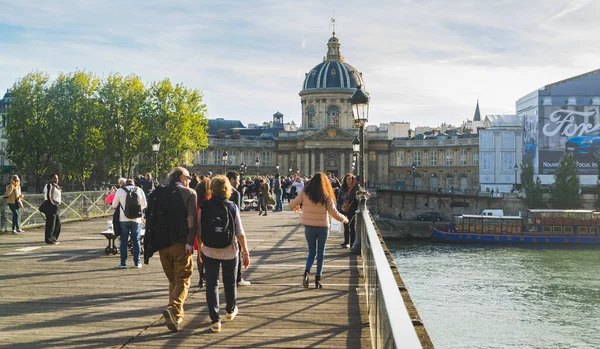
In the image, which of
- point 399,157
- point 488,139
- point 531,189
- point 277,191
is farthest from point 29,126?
point 399,157

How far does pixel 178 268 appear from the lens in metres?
8.73

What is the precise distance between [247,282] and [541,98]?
238ft

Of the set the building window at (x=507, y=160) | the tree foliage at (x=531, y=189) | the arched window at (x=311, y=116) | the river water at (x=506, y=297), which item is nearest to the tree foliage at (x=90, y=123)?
the river water at (x=506, y=297)

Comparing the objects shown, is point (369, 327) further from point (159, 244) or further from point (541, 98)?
point (541, 98)

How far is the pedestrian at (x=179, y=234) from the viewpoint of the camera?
8.64 m

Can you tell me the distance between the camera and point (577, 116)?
77562mm

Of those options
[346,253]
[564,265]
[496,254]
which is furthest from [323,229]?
[496,254]

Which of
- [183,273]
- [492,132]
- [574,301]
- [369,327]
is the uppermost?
[492,132]

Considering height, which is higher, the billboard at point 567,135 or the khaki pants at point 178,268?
the billboard at point 567,135

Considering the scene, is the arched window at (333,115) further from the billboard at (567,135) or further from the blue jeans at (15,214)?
the blue jeans at (15,214)

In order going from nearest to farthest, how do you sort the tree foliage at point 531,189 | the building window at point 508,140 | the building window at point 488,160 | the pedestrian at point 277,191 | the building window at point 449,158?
the pedestrian at point 277,191, the tree foliage at point 531,189, the building window at point 508,140, the building window at point 488,160, the building window at point 449,158

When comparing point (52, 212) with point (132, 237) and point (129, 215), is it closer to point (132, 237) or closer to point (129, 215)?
point (132, 237)

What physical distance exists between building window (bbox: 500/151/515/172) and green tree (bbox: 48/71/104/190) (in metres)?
49.2

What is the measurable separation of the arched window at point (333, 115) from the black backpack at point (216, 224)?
9933cm
